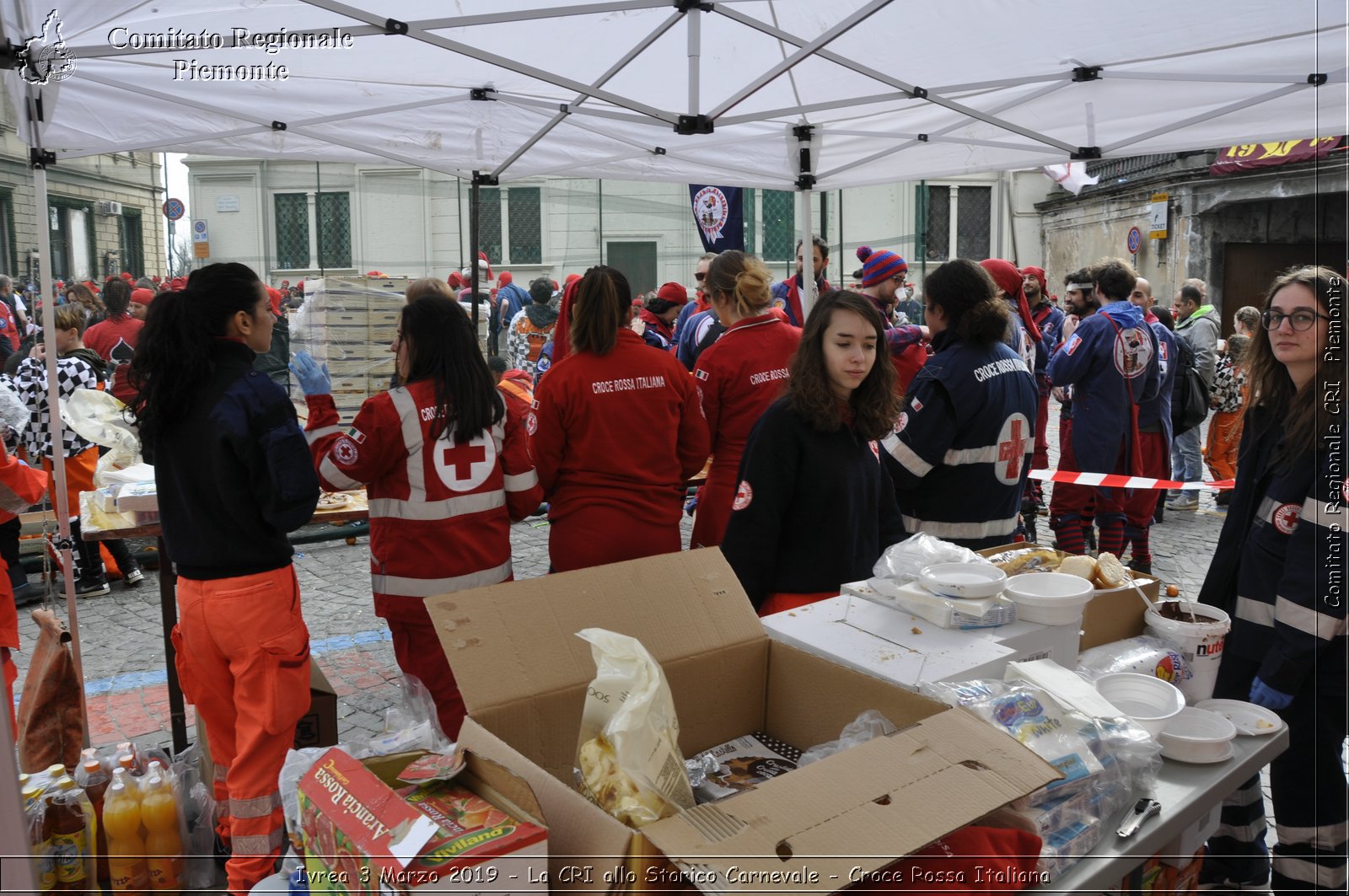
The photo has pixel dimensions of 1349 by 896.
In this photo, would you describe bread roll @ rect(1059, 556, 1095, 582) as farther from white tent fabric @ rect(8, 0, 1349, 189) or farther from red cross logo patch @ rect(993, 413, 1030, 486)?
white tent fabric @ rect(8, 0, 1349, 189)

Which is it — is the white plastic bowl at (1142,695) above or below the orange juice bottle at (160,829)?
above

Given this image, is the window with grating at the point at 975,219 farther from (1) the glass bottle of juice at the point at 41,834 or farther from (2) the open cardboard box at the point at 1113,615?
(1) the glass bottle of juice at the point at 41,834

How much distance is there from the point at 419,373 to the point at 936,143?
12.4ft

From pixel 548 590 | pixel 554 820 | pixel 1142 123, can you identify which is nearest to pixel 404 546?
pixel 548 590

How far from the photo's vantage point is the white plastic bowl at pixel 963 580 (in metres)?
2.13

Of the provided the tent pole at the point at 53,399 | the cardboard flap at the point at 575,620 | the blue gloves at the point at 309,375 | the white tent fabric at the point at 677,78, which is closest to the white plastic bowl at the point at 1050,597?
the cardboard flap at the point at 575,620

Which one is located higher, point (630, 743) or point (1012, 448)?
point (1012, 448)

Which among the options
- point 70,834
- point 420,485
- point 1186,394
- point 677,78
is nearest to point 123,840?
point 70,834

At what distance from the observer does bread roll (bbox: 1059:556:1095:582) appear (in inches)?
96.7

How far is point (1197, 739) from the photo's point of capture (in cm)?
186

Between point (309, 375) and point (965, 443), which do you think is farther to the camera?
point (965, 443)

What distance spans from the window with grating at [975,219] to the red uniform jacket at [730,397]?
2444 centimetres

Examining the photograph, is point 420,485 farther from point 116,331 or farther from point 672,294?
point 116,331

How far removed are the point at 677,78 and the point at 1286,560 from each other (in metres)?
3.54
